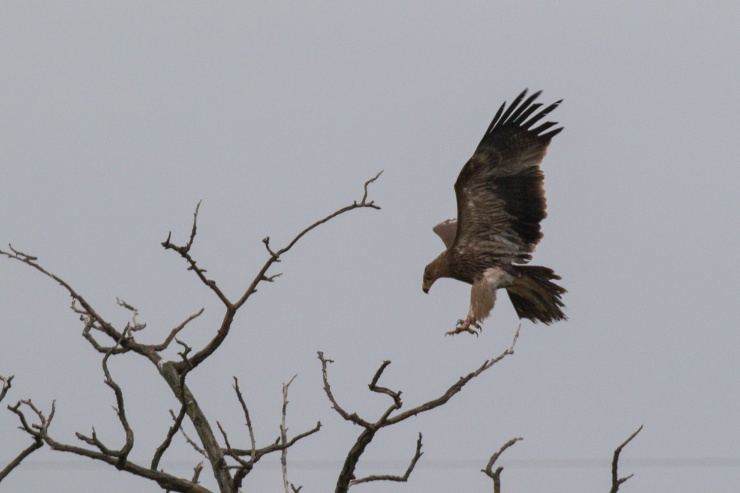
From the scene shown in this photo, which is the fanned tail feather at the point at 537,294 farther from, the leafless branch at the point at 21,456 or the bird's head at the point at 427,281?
the leafless branch at the point at 21,456

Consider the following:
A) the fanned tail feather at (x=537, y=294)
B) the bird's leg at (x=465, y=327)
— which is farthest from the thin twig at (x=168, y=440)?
the fanned tail feather at (x=537, y=294)

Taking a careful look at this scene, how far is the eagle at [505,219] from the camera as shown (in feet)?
25.8

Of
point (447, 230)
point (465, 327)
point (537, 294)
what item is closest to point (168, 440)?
point (465, 327)

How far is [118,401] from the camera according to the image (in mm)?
3820

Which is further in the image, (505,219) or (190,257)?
(505,219)

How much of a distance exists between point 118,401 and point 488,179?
179 inches

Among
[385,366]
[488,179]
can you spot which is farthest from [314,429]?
[488,179]

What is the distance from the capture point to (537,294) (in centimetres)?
827

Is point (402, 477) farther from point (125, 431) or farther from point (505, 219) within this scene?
point (505, 219)

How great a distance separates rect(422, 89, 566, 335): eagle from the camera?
7875 mm

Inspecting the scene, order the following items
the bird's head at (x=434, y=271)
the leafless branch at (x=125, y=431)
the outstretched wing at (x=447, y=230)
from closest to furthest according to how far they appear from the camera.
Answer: the leafless branch at (x=125, y=431), the bird's head at (x=434, y=271), the outstretched wing at (x=447, y=230)

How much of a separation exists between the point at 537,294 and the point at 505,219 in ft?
2.12

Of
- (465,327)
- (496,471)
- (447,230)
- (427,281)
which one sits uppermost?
(447,230)

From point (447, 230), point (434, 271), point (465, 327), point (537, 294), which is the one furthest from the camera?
point (447, 230)
